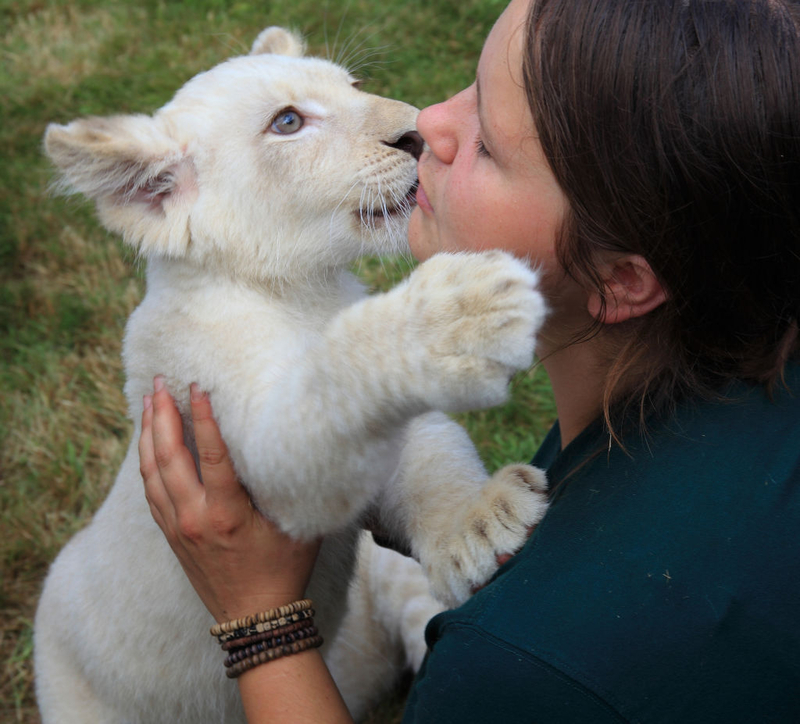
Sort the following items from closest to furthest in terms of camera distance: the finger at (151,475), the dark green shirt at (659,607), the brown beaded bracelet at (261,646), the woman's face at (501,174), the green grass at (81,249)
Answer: the dark green shirt at (659,607) < the woman's face at (501,174) < the brown beaded bracelet at (261,646) < the finger at (151,475) < the green grass at (81,249)

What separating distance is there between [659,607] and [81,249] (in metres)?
3.70

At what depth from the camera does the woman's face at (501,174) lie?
1.44 metres

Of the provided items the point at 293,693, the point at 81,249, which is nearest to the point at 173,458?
the point at 293,693

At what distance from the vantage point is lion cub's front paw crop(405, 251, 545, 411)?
1.27 m

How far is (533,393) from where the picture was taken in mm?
3500

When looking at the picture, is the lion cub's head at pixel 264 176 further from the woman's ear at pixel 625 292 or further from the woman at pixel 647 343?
the woman's ear at pixel 625 292

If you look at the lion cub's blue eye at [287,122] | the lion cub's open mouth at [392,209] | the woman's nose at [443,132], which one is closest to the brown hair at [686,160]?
the woman's nose at [443,132]

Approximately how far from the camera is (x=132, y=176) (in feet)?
6.31

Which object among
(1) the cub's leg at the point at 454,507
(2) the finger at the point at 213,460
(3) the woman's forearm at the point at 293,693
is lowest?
(3) the woman's forearm at the point at 293,693

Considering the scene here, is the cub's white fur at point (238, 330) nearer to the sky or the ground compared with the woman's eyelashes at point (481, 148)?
nearer to the ground

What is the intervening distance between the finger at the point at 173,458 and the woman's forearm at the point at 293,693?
39 cm

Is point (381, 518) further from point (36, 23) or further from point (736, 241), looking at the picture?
point (36, 23)

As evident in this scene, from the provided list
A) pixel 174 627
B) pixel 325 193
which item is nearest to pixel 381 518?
pixel 174 627

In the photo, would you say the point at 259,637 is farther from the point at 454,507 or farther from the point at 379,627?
the point at 379,627
